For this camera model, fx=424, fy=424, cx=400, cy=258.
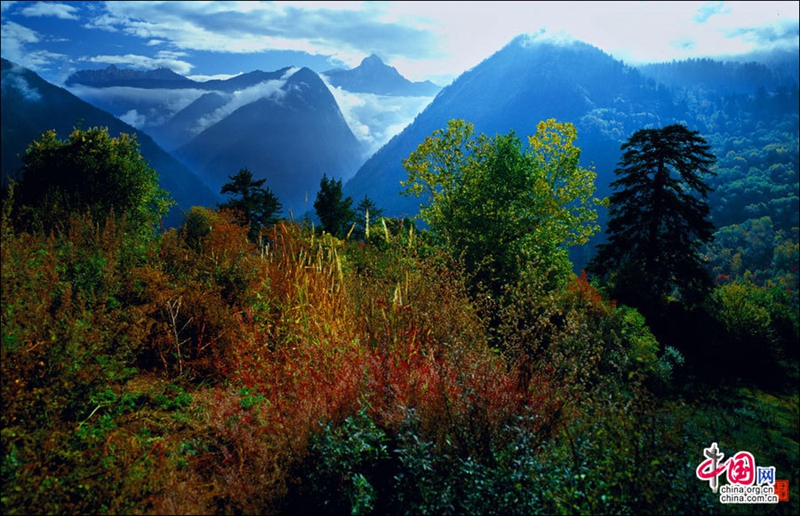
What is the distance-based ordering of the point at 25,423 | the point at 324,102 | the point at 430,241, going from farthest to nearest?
the point at 324,102, the point at 430,241, the point at 25,423

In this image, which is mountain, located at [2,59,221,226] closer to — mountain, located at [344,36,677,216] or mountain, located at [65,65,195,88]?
mountain, located at [344,36,677,216]

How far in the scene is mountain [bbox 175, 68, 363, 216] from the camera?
484 feet

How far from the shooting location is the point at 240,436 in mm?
2654

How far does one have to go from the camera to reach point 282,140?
511ft

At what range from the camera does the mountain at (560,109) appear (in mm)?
142250

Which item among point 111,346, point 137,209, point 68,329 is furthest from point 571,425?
point 137,209

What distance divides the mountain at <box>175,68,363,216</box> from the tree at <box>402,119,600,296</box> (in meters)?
131

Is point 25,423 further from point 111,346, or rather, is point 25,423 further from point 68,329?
point 111,346

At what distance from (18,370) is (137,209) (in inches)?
502

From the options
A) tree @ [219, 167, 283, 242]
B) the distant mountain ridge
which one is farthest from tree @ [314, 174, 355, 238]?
the distant mountain ridge

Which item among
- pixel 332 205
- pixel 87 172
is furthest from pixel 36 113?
pixel 87 172

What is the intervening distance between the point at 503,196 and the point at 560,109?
18228 cm

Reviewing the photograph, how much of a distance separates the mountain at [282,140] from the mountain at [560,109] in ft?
60.7

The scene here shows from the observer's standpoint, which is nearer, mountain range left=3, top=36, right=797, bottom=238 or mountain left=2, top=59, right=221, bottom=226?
mountain left=2, top=59, right=221, bottom=226
